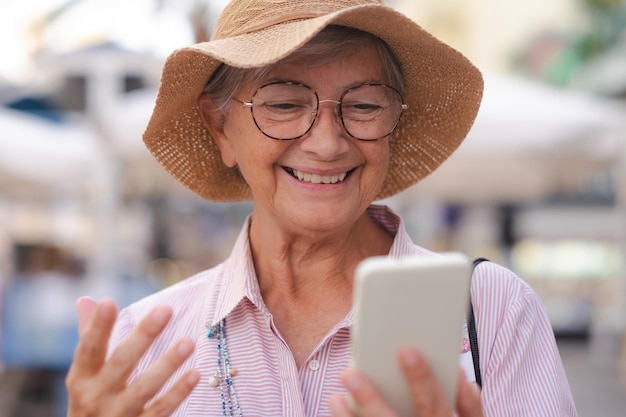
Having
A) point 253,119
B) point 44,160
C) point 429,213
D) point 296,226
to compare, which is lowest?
point 429,213

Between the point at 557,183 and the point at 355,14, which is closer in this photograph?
the point at 355,14

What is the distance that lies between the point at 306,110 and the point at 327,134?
0.23 feet

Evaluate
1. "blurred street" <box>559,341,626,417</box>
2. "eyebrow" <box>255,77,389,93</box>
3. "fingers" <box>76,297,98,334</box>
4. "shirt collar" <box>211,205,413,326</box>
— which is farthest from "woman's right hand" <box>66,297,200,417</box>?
"blurred street" <box>559,341,626,417</box>

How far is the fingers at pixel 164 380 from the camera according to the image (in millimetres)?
1314

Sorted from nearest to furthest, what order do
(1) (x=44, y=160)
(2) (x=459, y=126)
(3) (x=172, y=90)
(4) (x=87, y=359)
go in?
(4) (x=87, y=359) < (3) (x=172, y=90) < (2) (x=459, y=126) < (1) (x=44, y=160)

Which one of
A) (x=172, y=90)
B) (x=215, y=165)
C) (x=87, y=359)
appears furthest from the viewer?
(x=215, y=165)

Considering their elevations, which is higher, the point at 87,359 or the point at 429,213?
the point at 87,359

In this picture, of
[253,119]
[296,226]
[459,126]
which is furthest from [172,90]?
[459,126]

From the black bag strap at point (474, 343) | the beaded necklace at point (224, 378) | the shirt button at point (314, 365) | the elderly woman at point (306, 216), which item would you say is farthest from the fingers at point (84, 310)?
the black bag strap at point (474, 343)

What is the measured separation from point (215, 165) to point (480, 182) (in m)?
5.35

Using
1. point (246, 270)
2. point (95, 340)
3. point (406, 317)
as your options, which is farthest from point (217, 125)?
point (406, 317)

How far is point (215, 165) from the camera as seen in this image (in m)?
2.29

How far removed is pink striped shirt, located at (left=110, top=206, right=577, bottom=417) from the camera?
5.29 feet

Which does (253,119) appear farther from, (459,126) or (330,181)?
(459,126)
